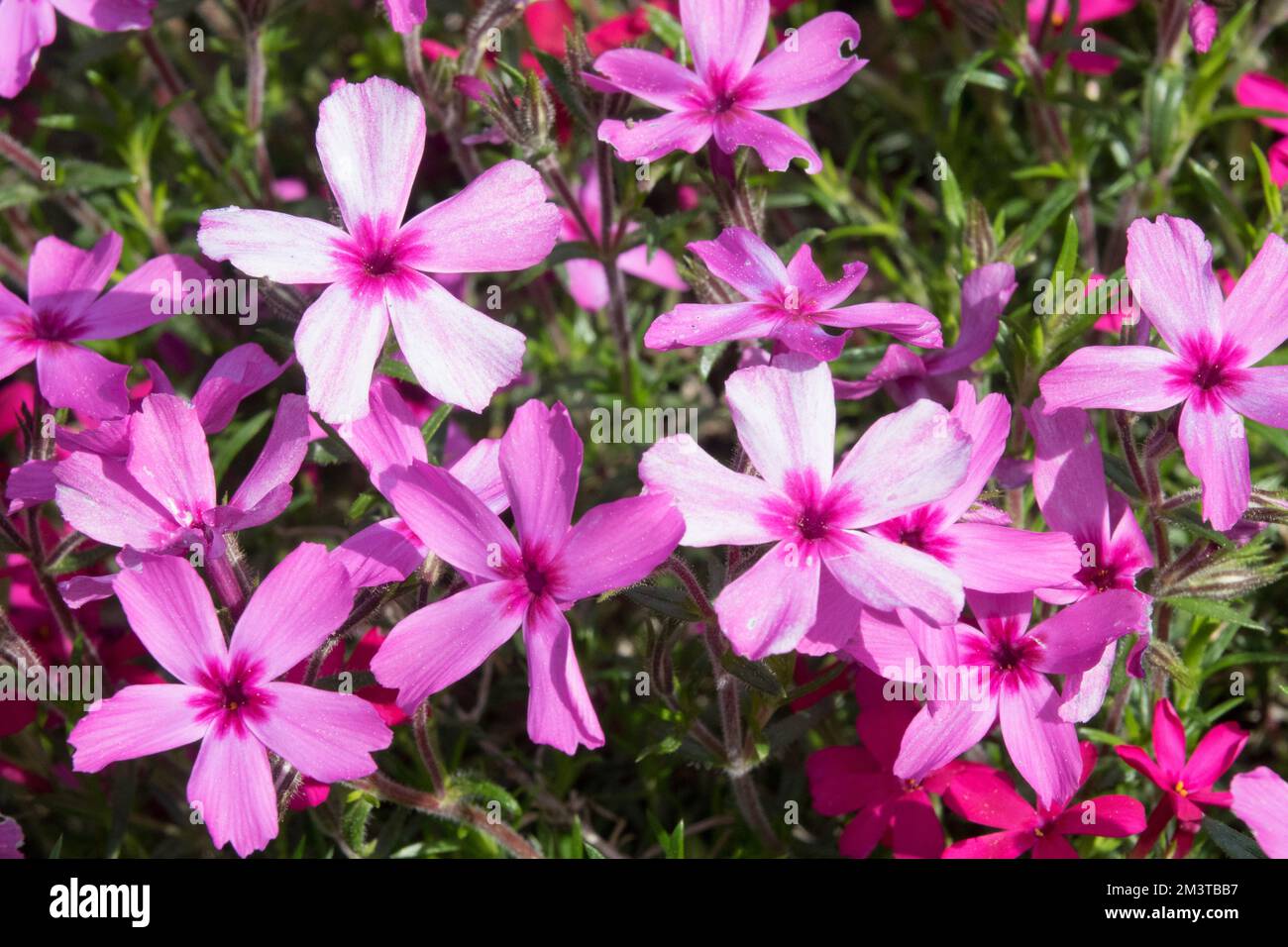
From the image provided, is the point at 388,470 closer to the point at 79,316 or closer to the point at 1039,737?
the point at 79,316

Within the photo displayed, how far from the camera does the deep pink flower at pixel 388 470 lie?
184 centimetres

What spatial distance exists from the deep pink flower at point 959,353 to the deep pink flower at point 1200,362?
25 centimetres

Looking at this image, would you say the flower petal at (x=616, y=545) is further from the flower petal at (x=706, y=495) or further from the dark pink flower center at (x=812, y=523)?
the dark pink flower center at (x=812, y=523)

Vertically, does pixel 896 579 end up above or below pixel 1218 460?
below

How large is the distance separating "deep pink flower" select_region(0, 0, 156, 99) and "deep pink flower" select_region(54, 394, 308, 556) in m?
1.01

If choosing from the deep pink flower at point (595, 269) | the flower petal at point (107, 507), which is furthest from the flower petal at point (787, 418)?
the deep pink flower at point (595, 269)

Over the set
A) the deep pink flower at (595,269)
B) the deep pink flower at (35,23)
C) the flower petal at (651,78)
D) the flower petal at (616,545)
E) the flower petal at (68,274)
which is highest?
the deep pink flower at (35,23)

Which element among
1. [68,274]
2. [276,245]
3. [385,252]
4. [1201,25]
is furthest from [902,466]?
[68,274]

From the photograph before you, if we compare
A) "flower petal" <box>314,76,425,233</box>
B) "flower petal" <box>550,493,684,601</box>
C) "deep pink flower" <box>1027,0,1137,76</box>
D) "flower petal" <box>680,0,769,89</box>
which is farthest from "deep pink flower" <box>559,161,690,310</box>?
"flower petal" <box>550,493,684,601</box>

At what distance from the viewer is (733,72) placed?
2209 millimetres

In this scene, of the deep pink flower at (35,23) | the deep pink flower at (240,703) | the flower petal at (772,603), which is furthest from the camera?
the deep pink flower at (35,23)

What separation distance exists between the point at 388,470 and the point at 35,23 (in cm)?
141

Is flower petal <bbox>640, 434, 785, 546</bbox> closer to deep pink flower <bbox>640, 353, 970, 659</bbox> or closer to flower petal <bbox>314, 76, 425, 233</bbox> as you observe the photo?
deep pink flower <bbox>640, 353, 970, 659</bbox>
